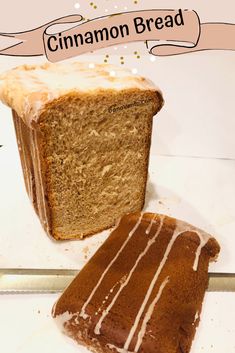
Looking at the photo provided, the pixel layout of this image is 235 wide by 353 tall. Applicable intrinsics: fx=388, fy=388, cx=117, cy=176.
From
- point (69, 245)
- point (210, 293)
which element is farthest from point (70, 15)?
point (210, 293)

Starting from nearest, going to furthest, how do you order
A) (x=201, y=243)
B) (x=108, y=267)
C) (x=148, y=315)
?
(x=148, y=315) < (x=108, y=267) < (x=201, y=243)

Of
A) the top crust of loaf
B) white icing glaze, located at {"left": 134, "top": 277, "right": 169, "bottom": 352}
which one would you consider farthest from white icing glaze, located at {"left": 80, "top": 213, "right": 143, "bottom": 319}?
the top crust of loaf

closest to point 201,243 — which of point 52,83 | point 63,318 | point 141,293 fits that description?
point 141,293

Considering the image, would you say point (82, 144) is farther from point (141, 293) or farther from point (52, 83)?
point (141, 293)

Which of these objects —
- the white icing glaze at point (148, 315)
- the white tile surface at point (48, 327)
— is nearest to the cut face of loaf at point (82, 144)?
the white tile surface at point (48, 327)

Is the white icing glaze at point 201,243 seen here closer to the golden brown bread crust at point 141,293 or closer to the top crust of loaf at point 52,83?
the golden brown bread crust at point 141,293

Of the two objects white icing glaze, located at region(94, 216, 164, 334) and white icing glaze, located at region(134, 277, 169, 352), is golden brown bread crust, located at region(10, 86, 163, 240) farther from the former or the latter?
white icing glaze, located at region(134, 277, 169, 352)
